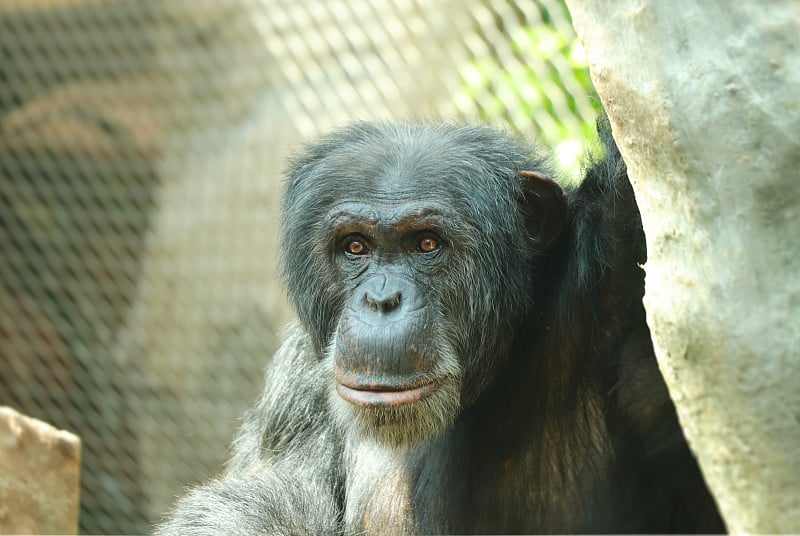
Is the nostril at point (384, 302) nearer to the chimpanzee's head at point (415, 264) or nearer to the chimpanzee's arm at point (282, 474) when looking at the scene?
the chimpanzee's head at point (415, 264)

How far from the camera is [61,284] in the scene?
938cm

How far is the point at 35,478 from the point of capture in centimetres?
411

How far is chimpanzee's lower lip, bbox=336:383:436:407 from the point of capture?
3.18 meters

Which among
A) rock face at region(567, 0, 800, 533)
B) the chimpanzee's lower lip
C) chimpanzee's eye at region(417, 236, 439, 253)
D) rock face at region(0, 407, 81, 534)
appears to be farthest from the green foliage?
rock face at region(567, 0, 800, 533)

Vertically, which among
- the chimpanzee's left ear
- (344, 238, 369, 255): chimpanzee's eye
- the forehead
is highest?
the forehead

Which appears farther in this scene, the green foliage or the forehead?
the green foliage

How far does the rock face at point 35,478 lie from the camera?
404 cm

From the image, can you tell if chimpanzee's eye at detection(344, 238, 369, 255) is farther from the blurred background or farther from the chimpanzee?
the blurred background

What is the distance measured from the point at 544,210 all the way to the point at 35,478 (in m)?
2.21

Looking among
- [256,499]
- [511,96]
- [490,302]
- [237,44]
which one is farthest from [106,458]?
[490,302]

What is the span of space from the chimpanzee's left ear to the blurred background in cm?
451

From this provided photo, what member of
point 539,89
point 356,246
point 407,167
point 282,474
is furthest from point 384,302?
point 539,89

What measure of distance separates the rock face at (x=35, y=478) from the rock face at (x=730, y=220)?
2734 mm

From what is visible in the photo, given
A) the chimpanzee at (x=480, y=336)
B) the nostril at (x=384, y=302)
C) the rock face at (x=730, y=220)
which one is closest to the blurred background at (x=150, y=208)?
the chimpanzee at (x=480, y=336)
